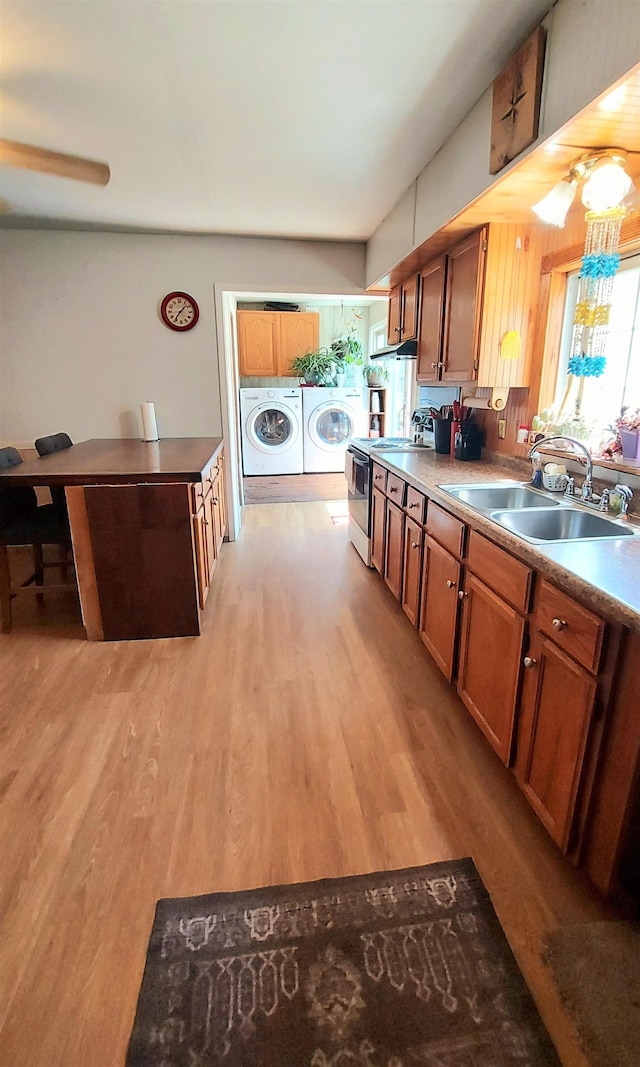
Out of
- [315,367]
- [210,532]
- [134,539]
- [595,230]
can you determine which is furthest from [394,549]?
[315,367]

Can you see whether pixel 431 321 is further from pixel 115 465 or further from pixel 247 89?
pixel 115 465

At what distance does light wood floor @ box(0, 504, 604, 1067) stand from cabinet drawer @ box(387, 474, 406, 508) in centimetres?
71

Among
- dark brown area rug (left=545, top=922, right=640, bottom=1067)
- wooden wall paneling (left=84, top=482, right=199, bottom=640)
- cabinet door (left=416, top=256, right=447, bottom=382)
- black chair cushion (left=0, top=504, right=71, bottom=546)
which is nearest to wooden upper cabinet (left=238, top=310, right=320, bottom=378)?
cabinet door (left=416, top=256, right=447, bottom=382)

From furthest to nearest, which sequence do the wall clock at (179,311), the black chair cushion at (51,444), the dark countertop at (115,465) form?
the wall clock at (179,311) → the black chair cushion at (51,444) → the dark countertop at (115,465)

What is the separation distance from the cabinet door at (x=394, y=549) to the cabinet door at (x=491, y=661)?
85 cm

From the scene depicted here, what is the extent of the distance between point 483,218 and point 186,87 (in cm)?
130

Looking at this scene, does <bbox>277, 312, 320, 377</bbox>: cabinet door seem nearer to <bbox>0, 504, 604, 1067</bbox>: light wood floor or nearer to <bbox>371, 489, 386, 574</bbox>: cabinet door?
<bbox>371, 489, 386, 574</bbox>: cabinet door

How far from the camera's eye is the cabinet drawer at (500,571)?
1.48 metres

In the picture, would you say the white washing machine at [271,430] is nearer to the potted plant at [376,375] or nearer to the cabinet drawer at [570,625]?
the potted plant at [376,375]

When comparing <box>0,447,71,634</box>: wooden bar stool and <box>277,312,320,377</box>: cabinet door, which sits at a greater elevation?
<box>277,312,320,377</box>: cabinet door

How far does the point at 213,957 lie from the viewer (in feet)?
3.89

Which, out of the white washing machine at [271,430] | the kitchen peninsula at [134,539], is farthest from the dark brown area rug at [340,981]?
the white washing machine at [271,430]

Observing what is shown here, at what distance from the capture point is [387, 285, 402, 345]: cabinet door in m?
3.68

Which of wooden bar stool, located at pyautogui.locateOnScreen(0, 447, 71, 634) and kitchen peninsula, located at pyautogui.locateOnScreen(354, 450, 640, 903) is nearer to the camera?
kitchen peninsula, located at pyautogui.locateOnScreen(354, 450, 640, 903)
